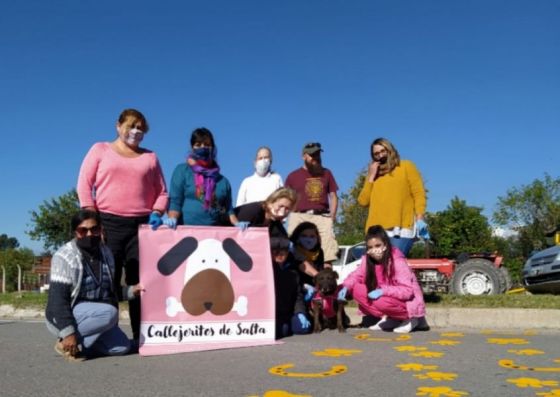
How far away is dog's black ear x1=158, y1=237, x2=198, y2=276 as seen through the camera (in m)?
4.93

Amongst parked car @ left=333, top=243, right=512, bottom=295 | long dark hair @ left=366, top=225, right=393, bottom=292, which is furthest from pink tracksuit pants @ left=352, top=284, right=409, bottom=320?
parked car @ left=333, top=243, right=512, bottom=295

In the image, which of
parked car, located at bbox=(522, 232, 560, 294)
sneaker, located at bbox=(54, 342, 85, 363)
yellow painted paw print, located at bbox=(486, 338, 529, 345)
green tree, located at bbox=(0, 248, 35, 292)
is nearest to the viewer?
sneaker, located at bbox=(54, 342, 85, 363)

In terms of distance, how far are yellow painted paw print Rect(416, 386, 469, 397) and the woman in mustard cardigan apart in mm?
3035

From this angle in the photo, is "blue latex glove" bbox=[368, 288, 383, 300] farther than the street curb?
No

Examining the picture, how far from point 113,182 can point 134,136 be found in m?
0.42

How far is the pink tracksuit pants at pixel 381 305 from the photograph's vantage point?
5.77 meters

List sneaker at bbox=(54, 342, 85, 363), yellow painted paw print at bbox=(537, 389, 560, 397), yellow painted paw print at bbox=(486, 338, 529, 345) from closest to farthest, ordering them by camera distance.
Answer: yellow painted paw print at bbox=(537, 389, 560, 397)
sneaker at bbox=(54, 342, 85, 363)
yellow painted paw print at bbox=(486, 338, 529, 345)

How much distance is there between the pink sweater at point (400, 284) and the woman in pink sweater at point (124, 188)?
222 cm

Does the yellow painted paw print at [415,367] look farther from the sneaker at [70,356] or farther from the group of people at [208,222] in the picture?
the sneaker at [70,356]

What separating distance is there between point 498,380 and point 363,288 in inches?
96.5

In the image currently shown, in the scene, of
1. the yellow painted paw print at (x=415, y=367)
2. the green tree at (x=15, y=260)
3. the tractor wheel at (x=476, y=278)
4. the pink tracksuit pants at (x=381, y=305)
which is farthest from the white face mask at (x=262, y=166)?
the green tree at (x=15, y=260)

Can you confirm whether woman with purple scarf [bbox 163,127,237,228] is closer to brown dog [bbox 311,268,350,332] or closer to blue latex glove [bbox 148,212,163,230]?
blue latex glove [bbox 148,212,163,230]

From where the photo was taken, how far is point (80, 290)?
4371 millimetres

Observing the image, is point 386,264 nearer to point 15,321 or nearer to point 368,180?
point 368,180
